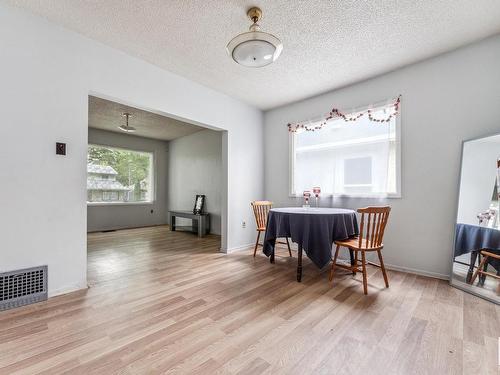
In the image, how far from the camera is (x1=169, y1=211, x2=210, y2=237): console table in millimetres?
5430

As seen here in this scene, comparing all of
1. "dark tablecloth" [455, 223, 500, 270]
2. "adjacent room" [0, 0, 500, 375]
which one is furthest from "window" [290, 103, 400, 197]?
"dark tablecloth" [455, 223, 500, 270]

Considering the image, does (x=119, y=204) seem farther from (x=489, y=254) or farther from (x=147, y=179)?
(x=489, y=254)

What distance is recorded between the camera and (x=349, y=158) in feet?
11.5

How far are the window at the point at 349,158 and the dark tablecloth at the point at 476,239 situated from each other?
76cm

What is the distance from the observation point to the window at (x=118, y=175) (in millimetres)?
5977

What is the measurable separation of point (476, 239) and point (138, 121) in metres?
5.99

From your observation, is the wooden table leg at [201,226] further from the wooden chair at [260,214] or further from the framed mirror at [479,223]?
the framed mirror at [479,223]

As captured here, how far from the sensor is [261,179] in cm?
459

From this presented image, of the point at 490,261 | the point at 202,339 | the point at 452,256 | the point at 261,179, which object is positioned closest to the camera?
the point at 202,339

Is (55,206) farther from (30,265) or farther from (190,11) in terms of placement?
(190,11)

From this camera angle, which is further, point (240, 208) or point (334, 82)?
point (240, 208)

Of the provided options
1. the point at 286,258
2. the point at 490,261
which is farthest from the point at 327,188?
the point at 490,261

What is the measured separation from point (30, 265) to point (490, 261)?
4214 mm

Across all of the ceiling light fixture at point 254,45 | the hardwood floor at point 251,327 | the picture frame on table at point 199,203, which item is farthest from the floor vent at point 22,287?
the picture frame on table at point 199,203
